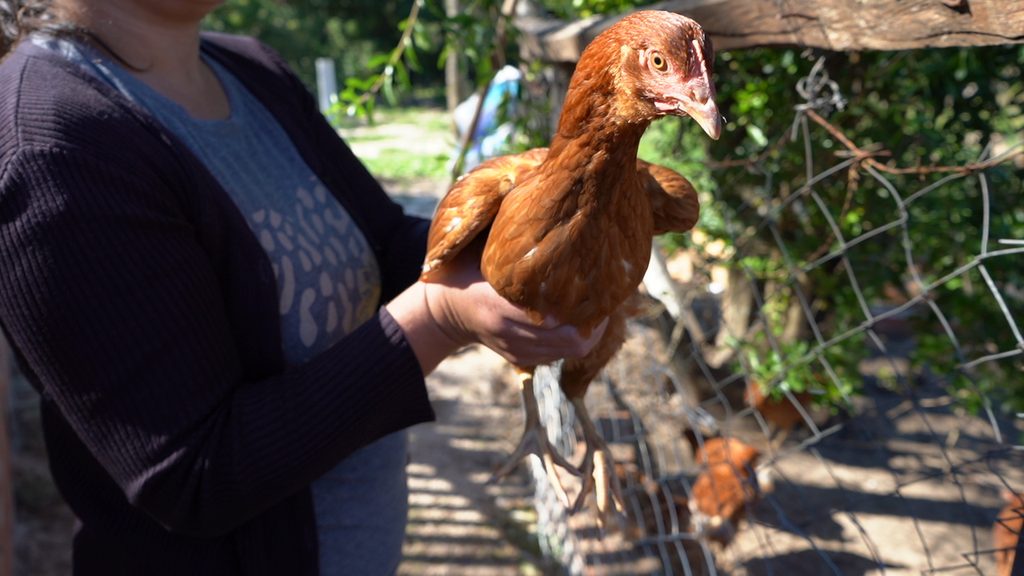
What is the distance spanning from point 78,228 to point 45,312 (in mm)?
112

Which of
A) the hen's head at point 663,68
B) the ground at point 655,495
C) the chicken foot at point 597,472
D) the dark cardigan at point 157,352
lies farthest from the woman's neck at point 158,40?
the ground at point 655,495

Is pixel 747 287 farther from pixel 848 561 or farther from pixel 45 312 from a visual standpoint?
pixel 45 312

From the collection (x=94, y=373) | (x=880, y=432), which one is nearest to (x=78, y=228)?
(x=94, y=373)

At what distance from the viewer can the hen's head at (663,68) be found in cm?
82

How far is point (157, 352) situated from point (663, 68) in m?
0.75

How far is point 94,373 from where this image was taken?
94 centimetres

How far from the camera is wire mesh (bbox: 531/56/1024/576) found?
2211 mm

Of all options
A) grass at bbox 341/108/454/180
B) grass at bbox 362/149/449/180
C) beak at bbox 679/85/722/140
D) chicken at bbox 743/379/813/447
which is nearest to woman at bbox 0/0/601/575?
beak at bbox 679/85/722/140

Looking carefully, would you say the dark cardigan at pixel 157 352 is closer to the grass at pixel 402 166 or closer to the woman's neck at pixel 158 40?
the woman's neck at pixel 158 40

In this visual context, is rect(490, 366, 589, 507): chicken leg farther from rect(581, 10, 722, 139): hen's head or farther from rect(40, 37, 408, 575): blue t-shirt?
rect(581, 10, 722, 139): hen's head

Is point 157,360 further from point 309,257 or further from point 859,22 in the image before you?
point 859,22

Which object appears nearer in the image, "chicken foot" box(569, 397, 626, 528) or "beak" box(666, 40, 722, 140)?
"beak" box(666, 40, 722, 140)

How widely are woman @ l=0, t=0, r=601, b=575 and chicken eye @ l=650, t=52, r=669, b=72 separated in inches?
15.0

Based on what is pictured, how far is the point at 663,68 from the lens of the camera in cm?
83
